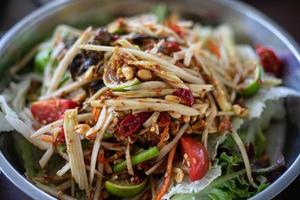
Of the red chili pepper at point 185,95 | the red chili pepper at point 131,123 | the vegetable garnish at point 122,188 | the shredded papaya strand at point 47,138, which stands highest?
the red chili pepper at point 185,95

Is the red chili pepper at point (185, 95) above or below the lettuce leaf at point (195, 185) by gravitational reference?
above

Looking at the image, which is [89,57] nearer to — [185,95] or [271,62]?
[185,95]

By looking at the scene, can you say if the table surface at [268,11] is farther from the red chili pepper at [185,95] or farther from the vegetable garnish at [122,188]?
the vegetable garnish at [122,188]

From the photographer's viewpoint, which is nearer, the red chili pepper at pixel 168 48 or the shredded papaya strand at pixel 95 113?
the shredded papaya strand at pixel 95 113

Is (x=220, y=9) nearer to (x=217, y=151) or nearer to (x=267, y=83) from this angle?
(x=267, y=83)

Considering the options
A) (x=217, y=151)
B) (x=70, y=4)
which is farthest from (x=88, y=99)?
(x=70, y=4)

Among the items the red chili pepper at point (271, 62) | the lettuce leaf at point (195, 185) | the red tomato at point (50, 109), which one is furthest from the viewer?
the red chili pepper at point (271, 62)

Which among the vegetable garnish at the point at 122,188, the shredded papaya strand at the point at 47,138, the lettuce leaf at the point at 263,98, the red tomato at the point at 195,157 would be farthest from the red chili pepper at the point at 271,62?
the shredded papaya strand at the point at 47,138
